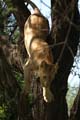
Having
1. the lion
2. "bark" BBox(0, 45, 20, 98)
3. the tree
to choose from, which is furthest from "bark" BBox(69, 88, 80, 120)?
the lion

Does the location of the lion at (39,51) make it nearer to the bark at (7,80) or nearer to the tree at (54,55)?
the tree at (54,55)

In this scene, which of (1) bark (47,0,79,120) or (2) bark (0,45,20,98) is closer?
(1) bark (47,0,79,120)

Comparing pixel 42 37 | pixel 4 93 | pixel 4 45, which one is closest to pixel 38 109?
pixel 4 93

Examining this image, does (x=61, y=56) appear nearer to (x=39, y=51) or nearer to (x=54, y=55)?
(x=54, y=55)

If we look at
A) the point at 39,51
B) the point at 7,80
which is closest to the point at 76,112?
the point at 7,80

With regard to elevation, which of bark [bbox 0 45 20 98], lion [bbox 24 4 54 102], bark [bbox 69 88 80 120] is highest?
lion [bbox 24 4 54 102]

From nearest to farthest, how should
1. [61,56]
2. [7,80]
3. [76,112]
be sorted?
1. [61,56]
2. [7,80]
3. [76,112]

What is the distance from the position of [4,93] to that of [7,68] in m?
0.31

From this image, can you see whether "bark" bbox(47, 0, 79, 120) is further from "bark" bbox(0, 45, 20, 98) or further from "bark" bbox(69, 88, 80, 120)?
"bark" bbox(0, 45, 20, 98)

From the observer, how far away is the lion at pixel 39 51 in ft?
9.94

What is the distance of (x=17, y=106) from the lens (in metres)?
4.37

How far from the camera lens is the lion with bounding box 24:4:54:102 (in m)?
3.03

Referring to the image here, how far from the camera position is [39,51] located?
9.87ft

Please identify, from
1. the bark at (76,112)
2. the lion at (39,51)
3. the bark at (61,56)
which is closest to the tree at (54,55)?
the bark at (61,56)
